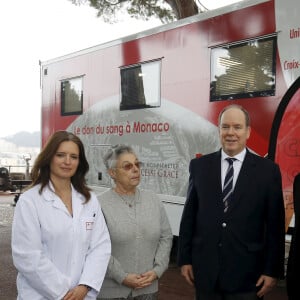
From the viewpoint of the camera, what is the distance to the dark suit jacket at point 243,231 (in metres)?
2.87

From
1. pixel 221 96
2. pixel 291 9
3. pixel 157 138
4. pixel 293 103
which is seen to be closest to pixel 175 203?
pixel 157 138

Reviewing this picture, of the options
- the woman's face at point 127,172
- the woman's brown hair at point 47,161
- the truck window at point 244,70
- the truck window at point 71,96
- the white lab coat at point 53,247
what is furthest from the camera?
the truck window at point 71,96

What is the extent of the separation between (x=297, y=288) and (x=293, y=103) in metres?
2.31

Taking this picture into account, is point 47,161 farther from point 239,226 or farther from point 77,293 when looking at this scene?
point 239,226

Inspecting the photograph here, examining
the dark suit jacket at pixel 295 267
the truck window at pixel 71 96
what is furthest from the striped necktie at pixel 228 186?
the truck window at pixel 71 96

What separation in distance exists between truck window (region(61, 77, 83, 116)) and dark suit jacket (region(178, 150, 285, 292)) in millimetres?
4981

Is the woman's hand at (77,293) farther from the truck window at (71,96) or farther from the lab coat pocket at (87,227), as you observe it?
the truck window at (71,96)

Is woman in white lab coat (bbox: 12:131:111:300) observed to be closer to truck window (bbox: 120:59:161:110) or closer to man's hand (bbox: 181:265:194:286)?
man's hand (bbox: 181:265:194:286)

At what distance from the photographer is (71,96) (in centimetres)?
791

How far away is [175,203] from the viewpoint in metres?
5.76

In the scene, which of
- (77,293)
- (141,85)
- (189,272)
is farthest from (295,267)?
(141,85)

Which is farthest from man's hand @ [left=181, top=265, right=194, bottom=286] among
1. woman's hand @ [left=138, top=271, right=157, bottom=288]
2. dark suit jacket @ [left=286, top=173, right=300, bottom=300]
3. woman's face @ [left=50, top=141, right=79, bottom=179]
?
woman's face @ [left=50, top=141, right=79, bottom=179]

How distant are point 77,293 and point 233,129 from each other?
1.32 metres

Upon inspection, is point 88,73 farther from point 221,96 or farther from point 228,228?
point 228,228
